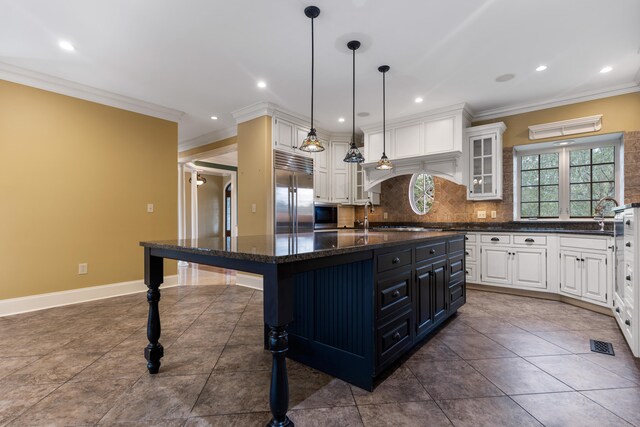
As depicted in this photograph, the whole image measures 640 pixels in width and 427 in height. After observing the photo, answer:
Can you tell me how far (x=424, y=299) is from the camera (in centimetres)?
233

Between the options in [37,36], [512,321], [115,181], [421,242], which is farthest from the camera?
[115,181]

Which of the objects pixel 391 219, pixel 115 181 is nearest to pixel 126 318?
pixel 115 181

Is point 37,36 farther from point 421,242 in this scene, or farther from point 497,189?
A: point 497,189

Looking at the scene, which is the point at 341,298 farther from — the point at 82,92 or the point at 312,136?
the point at 82,92

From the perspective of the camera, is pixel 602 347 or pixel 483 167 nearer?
pixel 602 347

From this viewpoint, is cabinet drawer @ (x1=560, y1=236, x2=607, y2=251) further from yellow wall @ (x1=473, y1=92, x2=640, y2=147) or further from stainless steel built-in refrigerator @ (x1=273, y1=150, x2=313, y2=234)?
stainless steel built-in refrigerator @ (x1=273, y1=150, x2=313, y2=234)

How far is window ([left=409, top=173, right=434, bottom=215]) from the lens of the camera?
5121 millimetres

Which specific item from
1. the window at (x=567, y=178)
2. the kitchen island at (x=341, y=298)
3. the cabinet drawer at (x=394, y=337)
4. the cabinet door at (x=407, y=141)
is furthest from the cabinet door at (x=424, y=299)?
the window at (x=567, y=178)

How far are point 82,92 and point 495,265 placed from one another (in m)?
5.72

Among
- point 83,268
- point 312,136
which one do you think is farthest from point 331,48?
point 83,268

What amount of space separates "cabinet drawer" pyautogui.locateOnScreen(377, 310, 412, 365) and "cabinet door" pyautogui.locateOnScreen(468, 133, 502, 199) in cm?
301

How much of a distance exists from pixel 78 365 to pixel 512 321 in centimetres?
363

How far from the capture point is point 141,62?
3145mm

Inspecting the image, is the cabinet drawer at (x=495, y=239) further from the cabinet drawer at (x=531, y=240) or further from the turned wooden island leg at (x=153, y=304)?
the turned wooden island leg at (x=153, y=304)
